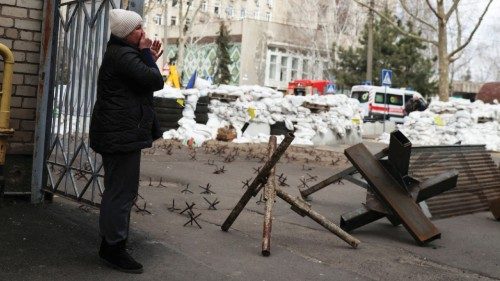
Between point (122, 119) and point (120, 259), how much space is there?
91 centimetres

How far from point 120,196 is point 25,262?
76 centimetres

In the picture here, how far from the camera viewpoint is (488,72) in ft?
277

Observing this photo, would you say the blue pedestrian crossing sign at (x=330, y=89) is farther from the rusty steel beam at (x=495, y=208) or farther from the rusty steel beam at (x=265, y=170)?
the rusty steel beam at (x=265, y=170)

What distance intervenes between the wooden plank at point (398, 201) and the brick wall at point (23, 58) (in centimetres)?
305

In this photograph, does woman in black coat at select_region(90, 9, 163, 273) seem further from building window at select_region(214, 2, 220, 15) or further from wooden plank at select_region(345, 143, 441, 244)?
building window at select_region(214, 2, 220, 15)

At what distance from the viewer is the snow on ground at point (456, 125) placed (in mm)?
20203

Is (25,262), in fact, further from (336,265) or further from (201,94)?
(201,94)

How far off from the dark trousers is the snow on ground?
17379mm

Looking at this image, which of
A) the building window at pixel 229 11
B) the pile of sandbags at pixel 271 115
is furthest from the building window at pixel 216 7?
the pile of sandbags at pixel 271 115

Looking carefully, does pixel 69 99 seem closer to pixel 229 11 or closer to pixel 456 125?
pixel 456 125

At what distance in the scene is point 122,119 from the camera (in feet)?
12.7

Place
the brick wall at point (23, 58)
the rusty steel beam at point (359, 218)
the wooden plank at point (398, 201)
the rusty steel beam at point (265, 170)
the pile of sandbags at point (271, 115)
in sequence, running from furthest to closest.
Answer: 1. the pile of sandbags at point (271, 115)
2. the brick wall at point (23, 58)
3. the rusty steel beam at point (359, 218)
4. the wooden plank at point (398, 201)
5. the rusty steel beam at point (265, 170)

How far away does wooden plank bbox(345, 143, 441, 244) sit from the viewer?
527cm

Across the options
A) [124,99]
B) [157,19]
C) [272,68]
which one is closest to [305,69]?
[272,68]
